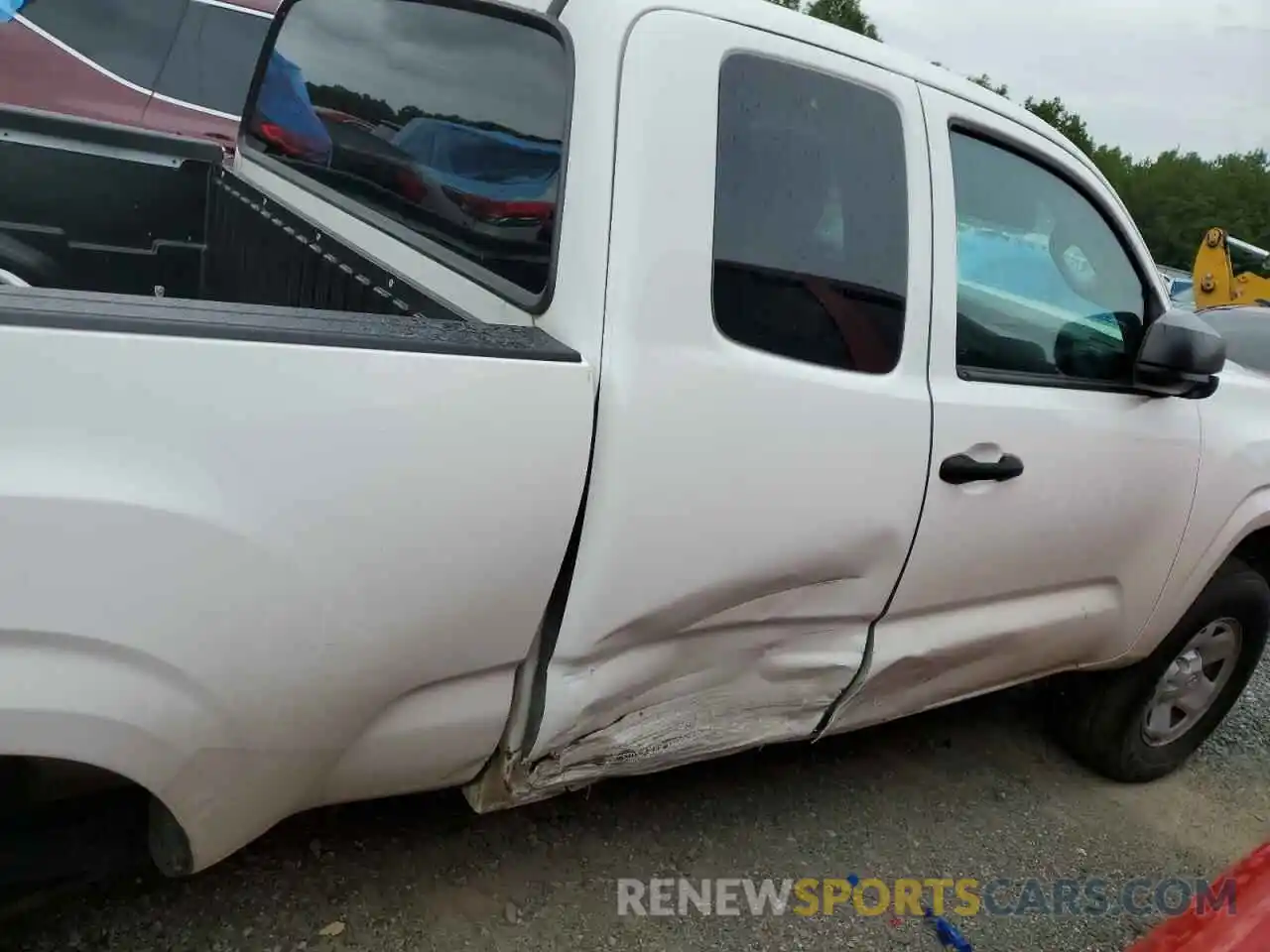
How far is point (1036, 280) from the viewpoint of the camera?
2721 mm

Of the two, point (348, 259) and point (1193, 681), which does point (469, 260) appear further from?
point (1193, 681)

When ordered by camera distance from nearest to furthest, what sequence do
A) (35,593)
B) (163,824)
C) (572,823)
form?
(35,593) < (163,824) < (572,823)

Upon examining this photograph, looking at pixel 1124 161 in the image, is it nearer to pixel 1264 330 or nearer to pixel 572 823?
pixel 1264 330

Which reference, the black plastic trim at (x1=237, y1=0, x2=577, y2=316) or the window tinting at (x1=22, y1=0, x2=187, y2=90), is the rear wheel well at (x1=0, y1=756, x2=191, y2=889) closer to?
the black plastic trim at (x1=237, y1=0, x2=577, y2=316)

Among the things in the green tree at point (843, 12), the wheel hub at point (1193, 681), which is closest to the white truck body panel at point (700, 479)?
the wheel hub at point (1193, 681)

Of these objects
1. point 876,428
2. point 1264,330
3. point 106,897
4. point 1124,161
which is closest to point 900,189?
point 876,428

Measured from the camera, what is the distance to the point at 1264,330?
16.5ft

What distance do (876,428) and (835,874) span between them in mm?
1277

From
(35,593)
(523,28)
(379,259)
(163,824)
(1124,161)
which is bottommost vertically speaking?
(163,824)

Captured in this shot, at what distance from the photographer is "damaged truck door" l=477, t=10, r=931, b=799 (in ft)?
6.21

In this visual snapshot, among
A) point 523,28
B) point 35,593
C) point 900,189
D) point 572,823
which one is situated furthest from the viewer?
point 572,823

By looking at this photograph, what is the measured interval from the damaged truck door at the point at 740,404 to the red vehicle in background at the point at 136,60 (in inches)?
259

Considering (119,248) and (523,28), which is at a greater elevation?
(523,28)

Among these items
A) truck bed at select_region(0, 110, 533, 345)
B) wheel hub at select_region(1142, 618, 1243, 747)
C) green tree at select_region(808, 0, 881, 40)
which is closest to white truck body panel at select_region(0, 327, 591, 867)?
truck bed at select_region(0, 110, 533, 345)
